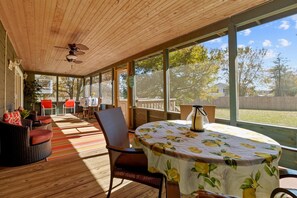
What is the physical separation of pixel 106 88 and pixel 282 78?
6.28 meters

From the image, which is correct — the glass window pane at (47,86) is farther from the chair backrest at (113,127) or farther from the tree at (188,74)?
the chair backrest at (113,127)

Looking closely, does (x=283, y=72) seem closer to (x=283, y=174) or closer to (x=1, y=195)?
(x=283, y=174)

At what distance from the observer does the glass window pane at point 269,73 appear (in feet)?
6.98

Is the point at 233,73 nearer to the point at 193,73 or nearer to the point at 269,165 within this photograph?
the point at 193,73

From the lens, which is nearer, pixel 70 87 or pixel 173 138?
pixel 173 138

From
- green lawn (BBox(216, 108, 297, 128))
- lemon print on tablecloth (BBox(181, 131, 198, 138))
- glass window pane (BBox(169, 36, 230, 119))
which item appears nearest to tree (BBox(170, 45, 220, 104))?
glass window pane (BBox(169, 36, 230, 119))

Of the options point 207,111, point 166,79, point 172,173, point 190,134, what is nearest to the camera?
point 172,173

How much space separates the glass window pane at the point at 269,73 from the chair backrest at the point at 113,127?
6.45 feet

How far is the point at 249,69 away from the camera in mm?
2535

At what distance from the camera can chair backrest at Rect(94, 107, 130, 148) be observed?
4.81 ft

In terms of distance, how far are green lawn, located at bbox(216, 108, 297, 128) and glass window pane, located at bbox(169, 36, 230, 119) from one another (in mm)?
236

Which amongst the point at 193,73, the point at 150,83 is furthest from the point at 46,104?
the point at 193,73

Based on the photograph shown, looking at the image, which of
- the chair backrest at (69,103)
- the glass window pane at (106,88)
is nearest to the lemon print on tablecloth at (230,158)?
the glass window pane at (106,88)

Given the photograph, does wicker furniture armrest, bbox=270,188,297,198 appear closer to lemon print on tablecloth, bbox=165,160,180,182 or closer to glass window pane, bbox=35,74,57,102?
lemon print on tablecloth, bbox=165,160,180,182
